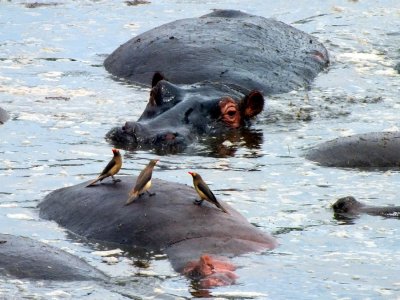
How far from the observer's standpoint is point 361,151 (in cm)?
1116

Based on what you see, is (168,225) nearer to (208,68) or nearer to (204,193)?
(204,193)

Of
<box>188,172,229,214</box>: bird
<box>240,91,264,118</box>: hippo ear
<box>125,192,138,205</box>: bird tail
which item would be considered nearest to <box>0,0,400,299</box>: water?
<box>240,91,264,118</box>: hippo ear

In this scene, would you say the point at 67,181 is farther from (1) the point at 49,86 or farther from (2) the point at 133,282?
(1) the point at 49,86

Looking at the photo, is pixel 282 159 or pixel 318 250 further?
pixel 282 159

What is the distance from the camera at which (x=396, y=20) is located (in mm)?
18750

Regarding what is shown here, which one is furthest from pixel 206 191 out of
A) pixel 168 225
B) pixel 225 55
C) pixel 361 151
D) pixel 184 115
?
pixel 225 55

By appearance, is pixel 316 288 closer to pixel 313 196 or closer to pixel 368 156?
pixel 313 196

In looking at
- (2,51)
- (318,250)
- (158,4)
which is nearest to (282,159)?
(318,250)

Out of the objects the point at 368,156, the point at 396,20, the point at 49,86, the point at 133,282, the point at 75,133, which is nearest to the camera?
the point at 133,282

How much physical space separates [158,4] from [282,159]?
9.47 meters

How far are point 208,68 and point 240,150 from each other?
2.25 metres

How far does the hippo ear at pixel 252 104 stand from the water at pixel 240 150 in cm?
20

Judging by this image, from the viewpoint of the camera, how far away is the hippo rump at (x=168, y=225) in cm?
778

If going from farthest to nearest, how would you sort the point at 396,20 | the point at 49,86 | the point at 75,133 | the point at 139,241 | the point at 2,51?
1. the point at 396,20
2. the point at 2,51
3. the point at 49,86
4. the point at 75,133
5. the point at 139,241
